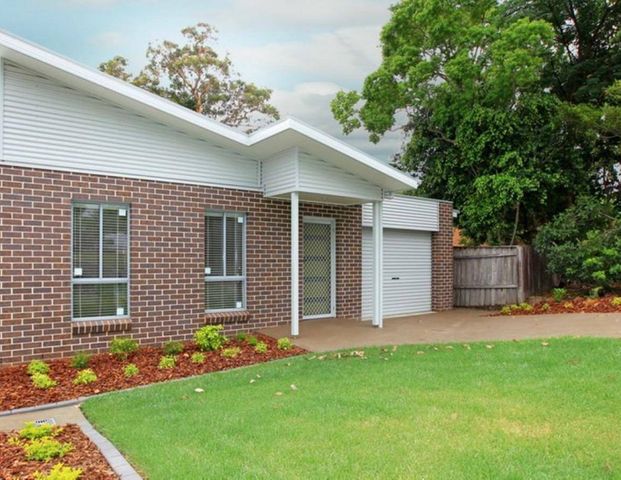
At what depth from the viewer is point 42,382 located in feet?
20.0

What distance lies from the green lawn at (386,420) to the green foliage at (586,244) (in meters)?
5.83

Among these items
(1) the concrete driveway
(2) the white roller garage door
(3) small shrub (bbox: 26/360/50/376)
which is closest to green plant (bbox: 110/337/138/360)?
(3) small shrub (bbox: 26/360/50/376)

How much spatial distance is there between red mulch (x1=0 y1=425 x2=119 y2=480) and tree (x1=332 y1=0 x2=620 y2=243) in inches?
521

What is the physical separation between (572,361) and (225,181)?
6.43 m

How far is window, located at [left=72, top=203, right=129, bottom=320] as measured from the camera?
7867mm

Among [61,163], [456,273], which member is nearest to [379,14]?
[456,273]

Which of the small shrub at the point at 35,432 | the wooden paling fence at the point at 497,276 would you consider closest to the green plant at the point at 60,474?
the small shrub at the point at 35,432

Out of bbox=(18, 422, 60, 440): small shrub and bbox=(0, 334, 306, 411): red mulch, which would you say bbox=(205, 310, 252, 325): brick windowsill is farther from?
bbox=(18, 422, 60, 440): small shrub

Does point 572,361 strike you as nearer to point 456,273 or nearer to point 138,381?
point 138,381

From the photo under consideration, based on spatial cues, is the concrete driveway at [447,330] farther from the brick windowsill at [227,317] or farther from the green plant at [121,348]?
the green plant at [121,348]

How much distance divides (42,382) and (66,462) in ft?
8.89

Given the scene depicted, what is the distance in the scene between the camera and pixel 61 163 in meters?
7.65

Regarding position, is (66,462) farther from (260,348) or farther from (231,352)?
(260,348)

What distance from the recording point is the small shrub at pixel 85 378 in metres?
6.28
